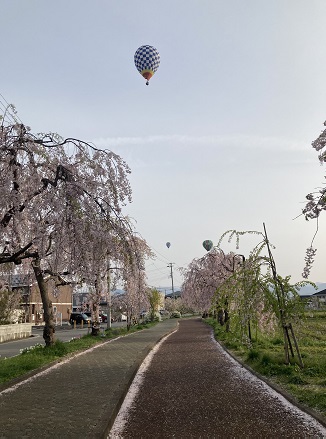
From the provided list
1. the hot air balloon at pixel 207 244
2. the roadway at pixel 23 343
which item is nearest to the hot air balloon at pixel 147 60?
the roadway at pixel 23 343

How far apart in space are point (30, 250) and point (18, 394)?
459cm

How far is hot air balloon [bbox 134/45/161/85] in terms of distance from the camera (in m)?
16.6

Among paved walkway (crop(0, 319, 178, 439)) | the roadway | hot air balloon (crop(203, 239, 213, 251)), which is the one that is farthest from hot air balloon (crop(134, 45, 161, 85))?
hot air balloon (crop(203, 239, 213, 251))

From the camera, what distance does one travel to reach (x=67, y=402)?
8086 millimetres

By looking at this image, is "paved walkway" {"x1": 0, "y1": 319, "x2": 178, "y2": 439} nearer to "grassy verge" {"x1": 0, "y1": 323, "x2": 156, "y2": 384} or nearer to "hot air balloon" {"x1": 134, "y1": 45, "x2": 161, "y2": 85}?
"grassy verge" {"x1": 0, "y1": 323, "x2": 156, "y2": 384}

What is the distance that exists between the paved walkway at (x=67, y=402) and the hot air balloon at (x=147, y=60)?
37.4ft

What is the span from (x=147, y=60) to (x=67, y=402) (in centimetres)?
1330

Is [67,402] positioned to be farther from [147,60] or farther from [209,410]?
[147,60]

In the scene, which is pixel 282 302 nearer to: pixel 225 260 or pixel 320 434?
pixel 320 434

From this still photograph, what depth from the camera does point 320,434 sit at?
591 centimetres

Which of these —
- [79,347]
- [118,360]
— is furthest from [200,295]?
[118,360]

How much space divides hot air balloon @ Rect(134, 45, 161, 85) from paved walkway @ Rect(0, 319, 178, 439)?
37.4 feet

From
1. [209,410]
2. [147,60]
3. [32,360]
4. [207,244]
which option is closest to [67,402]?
[209,410]

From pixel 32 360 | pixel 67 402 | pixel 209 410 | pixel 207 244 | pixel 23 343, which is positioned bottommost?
pixel 209 410
